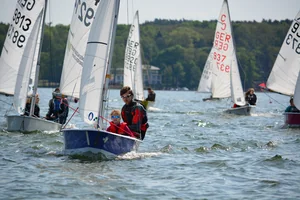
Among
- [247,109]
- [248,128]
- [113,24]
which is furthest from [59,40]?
[113,24]

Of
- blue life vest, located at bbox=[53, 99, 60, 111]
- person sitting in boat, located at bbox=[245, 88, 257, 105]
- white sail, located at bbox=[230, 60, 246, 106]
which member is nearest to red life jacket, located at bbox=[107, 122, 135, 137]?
blue life vest, located at bbox=[53, 99, 60, 111]

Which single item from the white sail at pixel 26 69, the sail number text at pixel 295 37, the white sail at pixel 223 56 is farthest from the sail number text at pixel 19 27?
the white sail at pixel 223 56

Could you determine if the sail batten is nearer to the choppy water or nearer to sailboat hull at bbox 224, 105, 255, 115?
sailboat hull at bbox 224, 105, 255, 115

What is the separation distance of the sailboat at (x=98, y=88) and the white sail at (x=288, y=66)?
44.7 ft

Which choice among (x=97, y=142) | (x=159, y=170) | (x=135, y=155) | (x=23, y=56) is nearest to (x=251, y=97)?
(x=23, y=56)

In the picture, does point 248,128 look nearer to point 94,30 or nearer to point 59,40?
point 94,30

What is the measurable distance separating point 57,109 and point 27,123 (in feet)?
5.25

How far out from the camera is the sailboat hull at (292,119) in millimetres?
20969

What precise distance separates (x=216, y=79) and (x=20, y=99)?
61.4 feet

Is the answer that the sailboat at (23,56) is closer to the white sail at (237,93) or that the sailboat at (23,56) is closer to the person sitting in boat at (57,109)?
the person sitting in boat at (57,109)

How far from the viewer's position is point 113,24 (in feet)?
43.1

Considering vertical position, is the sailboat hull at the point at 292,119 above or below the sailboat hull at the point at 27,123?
above

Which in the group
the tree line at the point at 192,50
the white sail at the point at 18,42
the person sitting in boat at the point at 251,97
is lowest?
the person sitting in boat at the point at 251,97

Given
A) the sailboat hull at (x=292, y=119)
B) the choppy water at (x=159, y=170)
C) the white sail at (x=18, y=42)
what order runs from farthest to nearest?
the sailboat hull at (x=292, y=119), the white sail at (x=18, y=42), the choppy water at (x=159, y=170)
